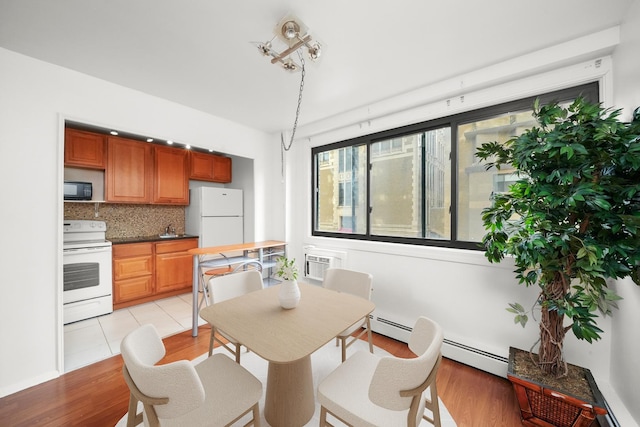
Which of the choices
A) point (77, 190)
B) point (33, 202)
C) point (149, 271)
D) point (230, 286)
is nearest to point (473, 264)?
point (230, 286)

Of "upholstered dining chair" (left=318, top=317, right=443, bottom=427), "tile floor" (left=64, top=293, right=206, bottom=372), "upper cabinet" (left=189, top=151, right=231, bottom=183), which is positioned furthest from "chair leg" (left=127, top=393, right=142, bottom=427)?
"upper cabinet" (left=189, top=151, right=231, bottom=183)

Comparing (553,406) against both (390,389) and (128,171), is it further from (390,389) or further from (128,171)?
(128,171)

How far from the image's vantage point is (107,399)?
1.76 m

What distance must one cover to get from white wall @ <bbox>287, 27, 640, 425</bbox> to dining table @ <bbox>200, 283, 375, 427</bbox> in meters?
0.98

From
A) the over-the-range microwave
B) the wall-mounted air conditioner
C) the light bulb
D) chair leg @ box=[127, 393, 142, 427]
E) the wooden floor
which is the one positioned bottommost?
the wooden floor

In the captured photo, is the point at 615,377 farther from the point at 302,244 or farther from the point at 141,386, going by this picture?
the point at 302,244

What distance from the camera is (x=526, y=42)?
5.68 feet

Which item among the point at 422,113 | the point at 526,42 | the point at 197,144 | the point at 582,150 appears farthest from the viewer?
the point at 197,144

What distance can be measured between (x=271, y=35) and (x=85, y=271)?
11.3 ft

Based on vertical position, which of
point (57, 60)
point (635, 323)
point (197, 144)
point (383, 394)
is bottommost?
point (383, 394)

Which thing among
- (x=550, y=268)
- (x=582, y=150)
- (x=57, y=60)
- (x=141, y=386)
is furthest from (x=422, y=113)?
(x=57, y=60)

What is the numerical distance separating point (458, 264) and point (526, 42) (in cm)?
177

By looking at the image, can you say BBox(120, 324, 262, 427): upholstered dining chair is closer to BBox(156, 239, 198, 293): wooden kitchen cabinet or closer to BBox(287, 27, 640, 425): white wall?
BBox(287, 27, 640, 425): white wall

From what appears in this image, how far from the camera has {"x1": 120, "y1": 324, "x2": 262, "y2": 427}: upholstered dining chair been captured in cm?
92
